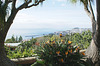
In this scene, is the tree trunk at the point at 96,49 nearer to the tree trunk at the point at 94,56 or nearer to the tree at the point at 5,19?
the tree trunk at the point at 94,56

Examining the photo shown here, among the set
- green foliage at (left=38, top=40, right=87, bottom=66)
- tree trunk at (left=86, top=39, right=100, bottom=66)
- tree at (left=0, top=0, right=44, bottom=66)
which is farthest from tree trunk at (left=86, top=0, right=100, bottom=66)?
tree at (left=0, top=0, right=44, bottom=66)

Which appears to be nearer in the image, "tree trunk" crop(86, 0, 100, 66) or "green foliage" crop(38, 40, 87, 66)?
"green foliage" crop(38, 40, 87, 66)

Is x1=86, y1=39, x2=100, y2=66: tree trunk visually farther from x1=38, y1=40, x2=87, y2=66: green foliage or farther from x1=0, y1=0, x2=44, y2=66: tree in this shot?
x1=0, y1=0, x2=44, y2=66: tree

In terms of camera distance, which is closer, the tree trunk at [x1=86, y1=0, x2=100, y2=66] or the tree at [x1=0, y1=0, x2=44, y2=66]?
the tree at [x1=0, y1=0, x2=44, y2=66]

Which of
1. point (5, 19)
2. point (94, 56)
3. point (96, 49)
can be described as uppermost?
point (5, 19)

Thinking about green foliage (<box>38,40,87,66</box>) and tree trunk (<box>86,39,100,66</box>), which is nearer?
green foliage (<box>38,40,87,66</box>)

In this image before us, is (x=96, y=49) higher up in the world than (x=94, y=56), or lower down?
higher up

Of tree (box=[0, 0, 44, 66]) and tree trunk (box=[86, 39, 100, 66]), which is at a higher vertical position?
tree (box=[0, 0, 44, 66])

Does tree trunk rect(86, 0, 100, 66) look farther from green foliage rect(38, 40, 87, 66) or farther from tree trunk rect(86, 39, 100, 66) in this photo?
green foliage rect(38, 40, 87, 66)

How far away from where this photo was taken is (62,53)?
2.74m

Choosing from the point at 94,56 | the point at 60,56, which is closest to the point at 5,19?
the point at 60,56

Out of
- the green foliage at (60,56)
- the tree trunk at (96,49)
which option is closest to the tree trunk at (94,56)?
the tree trunk at (96,49)

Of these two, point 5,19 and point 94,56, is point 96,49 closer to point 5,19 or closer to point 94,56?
point 94,56

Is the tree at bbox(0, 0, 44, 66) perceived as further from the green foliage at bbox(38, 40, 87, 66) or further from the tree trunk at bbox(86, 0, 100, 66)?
the tree trunk at bbox(86, 0, 100, 66)
